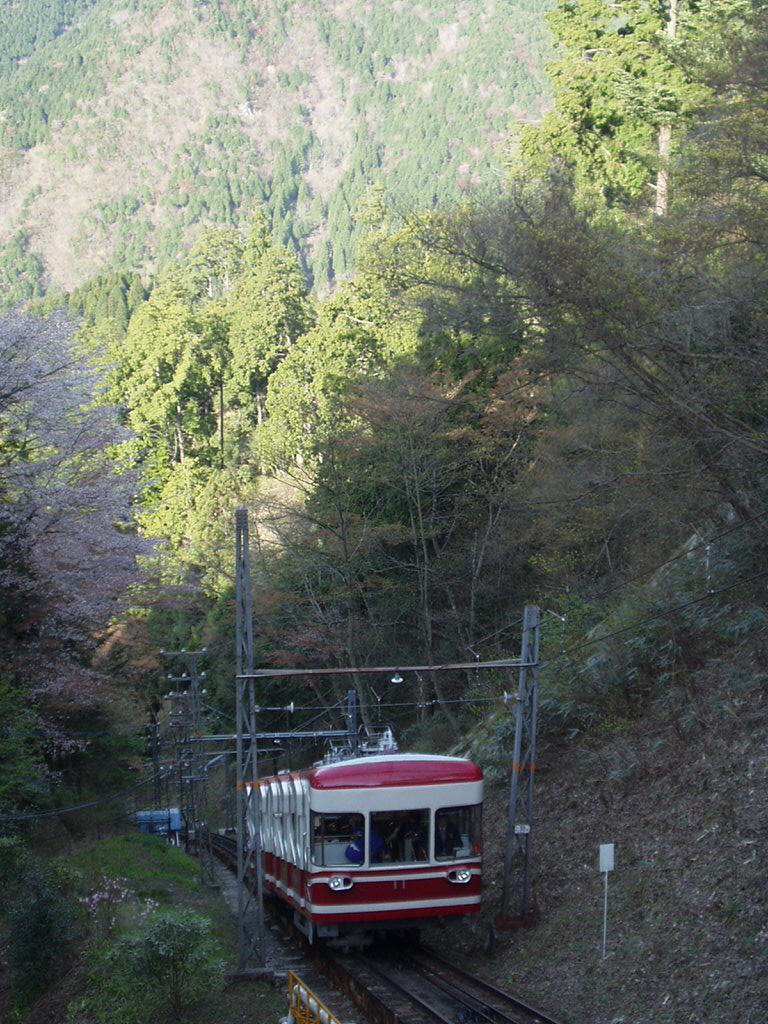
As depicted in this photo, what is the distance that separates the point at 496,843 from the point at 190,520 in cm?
3029

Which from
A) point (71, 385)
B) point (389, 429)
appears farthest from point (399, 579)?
point (71, 385)

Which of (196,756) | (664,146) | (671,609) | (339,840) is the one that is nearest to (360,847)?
(339,840)

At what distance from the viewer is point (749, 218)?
51.2ft

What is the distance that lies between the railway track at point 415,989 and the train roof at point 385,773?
2303mm

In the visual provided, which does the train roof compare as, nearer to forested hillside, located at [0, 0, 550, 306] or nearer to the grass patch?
the grass patch

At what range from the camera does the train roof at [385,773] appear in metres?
15.0

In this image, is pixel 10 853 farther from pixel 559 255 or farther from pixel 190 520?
pixel 190 520

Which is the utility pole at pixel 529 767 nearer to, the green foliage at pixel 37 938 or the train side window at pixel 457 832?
the train side window at pixel 457 832

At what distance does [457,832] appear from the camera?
1527 centimetres

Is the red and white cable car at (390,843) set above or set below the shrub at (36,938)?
above

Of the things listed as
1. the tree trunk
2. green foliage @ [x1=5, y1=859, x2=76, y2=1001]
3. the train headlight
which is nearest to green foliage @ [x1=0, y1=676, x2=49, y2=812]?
green foliage @ [x1=5, y1=859, x2=76, y2=1001]

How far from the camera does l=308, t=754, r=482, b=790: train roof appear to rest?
14984 millimetres

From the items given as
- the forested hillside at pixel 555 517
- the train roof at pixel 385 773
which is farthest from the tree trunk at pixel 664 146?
the train roof at pixel 385 773

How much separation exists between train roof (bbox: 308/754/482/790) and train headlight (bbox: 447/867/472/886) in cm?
112
